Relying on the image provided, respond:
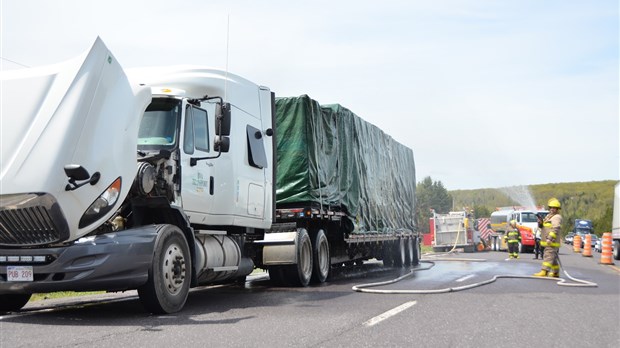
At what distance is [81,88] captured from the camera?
715 centimetres

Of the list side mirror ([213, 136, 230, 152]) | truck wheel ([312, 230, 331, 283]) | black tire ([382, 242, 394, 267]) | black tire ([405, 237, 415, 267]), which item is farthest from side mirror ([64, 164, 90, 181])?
black tire ([405, 237, 415, 267])

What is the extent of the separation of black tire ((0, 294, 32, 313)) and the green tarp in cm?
526

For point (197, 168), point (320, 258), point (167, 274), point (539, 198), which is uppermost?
point (539, 198)

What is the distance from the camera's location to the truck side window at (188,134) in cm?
870

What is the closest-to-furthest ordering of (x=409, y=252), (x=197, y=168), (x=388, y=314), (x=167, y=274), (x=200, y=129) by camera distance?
(x=388, y=314), (x=167, y=274), (x=197, y=168), (x=200, y=129), (x=409, y=252)

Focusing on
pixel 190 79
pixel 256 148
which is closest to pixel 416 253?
pixel 256 148

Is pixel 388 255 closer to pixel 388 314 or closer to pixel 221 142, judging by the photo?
pixel 221 142

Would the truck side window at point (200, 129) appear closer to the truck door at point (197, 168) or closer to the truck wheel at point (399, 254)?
the truck door at point (197, 168)

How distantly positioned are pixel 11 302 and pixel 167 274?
2.08 m

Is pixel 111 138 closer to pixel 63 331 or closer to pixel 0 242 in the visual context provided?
pixel 0 242

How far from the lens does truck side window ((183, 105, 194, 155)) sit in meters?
8.70

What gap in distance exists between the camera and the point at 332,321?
7.21m

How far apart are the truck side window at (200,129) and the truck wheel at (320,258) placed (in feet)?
13.6

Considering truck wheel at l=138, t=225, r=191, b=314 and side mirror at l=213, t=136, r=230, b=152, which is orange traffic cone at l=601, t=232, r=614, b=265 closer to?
side mirror at l=213, t=136, r=230, b=152
